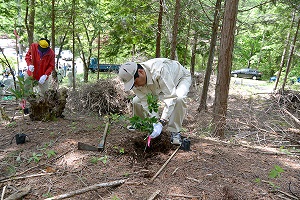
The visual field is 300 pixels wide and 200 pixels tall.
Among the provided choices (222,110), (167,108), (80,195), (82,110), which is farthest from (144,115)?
(82,110)

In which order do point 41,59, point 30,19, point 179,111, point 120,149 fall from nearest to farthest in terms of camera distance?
point 120,149 < point 179,111 < point 41,59 < point 30,19

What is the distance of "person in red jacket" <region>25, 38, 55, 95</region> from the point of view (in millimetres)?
4996

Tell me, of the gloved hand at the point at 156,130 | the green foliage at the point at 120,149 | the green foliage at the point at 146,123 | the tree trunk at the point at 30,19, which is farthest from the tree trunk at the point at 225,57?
the tree trunk at the point at 30,19

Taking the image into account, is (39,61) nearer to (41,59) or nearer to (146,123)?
(41,59)

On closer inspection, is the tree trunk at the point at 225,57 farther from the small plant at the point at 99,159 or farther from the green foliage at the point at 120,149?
the small plant at the point at 99,159

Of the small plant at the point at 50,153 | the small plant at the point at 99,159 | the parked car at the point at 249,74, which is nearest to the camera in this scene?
the small plant at the point at 99,159

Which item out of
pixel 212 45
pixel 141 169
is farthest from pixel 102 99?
pixel 141 169

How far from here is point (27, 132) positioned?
359cm

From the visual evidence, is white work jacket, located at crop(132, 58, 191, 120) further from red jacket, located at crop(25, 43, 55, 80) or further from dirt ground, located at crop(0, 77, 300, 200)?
red jacket, located at crop(25, 43, 55, 80)

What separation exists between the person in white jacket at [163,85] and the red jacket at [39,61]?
2.78 metres

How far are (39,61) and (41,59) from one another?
2.7 inches

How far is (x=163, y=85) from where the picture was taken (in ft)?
10.0

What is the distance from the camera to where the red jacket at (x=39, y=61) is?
5.04 metres

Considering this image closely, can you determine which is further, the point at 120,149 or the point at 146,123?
the point at 120,149
